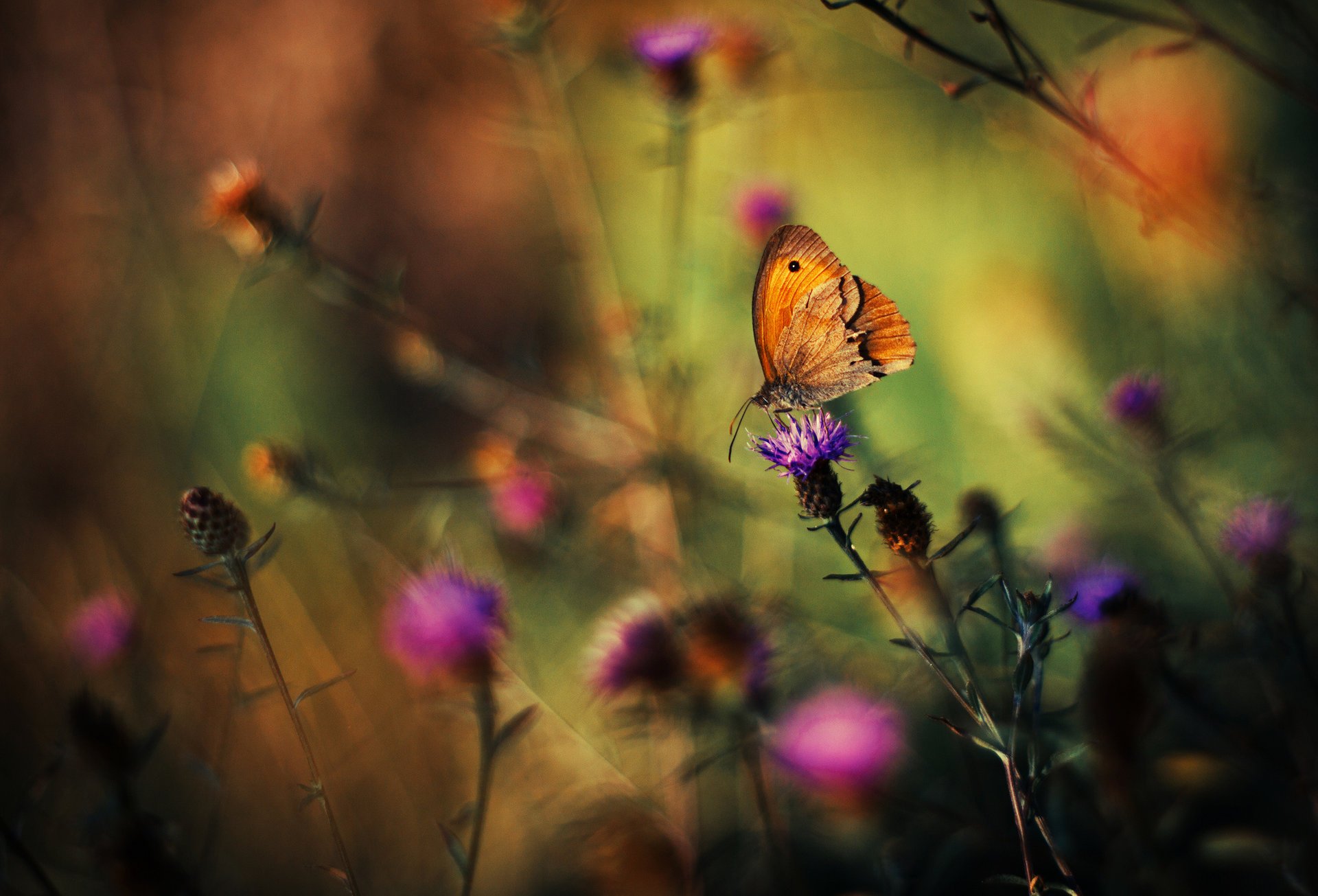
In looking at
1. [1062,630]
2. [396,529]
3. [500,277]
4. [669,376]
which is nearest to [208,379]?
[396,529]

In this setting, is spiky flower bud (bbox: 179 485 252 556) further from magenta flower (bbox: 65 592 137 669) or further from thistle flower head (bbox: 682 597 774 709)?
magenta flower (bbox: 65 592 137 669)

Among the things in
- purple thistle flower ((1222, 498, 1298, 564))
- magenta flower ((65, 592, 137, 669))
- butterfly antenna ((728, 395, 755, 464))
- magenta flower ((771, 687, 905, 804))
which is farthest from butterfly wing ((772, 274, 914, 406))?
magenta flower ((65, 592, 137, 669))

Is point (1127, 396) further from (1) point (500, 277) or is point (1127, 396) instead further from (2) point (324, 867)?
(1) point (500, 277)

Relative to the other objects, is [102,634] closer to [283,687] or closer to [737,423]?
[283,687]

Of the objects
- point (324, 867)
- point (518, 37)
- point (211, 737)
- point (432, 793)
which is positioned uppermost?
point (518, 37)

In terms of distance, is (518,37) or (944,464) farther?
(944,464)
